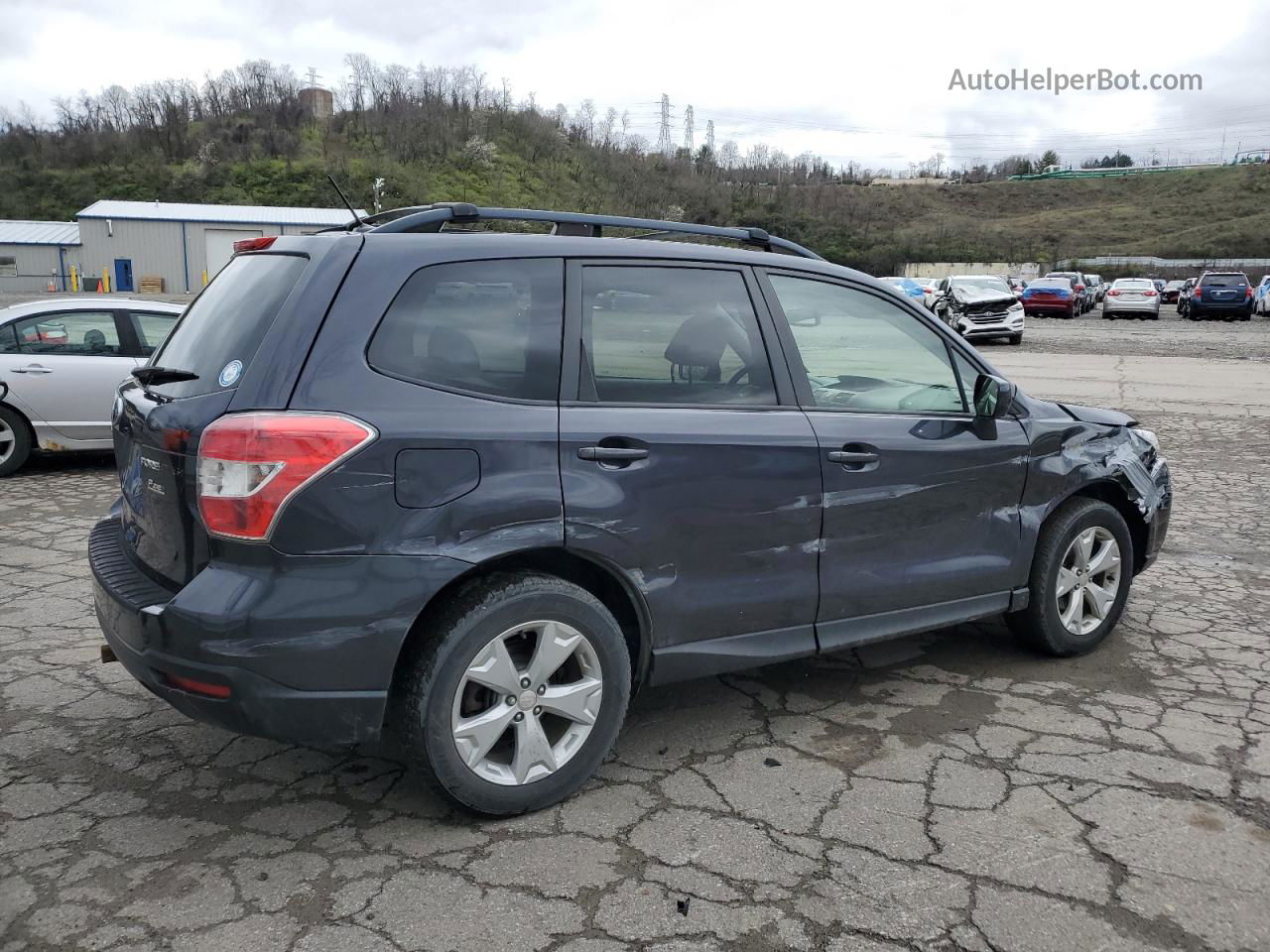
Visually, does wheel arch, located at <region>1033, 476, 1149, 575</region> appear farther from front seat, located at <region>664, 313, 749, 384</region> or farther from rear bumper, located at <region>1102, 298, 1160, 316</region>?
rear bumper, located at <region>1102, 298, 1160, 316</region>

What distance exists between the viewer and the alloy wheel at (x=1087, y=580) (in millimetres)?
4402

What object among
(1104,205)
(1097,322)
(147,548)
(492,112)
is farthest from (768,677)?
(1104,205)

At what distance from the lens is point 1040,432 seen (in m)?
4.23

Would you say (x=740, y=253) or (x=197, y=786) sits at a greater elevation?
(x=740, y=253)

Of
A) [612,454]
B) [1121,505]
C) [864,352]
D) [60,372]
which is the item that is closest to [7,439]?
[60,372]

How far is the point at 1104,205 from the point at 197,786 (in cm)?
12086

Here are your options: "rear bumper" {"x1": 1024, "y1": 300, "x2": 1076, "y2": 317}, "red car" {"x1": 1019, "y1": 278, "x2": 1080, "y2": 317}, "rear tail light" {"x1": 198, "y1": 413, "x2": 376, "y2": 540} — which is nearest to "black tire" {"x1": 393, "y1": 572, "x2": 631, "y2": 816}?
"rear tail light" {"x1": 198, "y1": 413, "x2": 376, "y2": 540}

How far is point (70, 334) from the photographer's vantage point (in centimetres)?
859

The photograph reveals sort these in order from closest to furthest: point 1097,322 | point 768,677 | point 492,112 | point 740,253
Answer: point 740,253
point 768,677
point 1097,322
point 492,112

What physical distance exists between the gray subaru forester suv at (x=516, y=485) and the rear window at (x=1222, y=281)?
36.0 metres

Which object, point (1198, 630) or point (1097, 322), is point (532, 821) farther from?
point (1097, 322)

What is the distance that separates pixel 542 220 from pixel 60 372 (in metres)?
6.62

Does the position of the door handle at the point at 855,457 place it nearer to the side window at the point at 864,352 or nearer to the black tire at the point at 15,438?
the side window at the point at 864,352

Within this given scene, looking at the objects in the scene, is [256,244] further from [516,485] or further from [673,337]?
[673,337]
